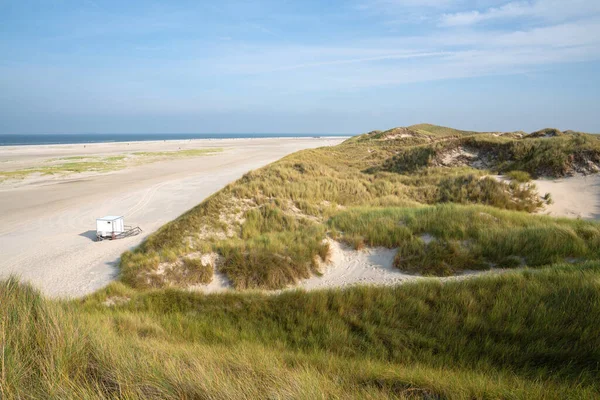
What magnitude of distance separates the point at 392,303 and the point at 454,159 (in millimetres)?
17866

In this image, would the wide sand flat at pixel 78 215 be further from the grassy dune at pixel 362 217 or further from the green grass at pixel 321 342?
the green grass at pixel 321 342

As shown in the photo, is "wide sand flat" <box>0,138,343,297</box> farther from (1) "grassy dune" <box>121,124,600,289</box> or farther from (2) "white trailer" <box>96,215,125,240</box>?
(1) "grassy dune" <box>121,124,600,289</box>

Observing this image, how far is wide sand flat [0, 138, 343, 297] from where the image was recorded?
9609mm

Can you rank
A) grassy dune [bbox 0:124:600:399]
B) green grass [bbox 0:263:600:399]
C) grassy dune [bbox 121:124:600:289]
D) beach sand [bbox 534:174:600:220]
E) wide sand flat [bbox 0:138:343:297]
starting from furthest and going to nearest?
beach sand [bbox 534:174:600:220]
wide sand flat [bbox 0:138:343:297]
grassy dune [bbox 121:124:600:289]
grassy dune [bbox 0:124:600:399]
green grass [bbox 0:263:600:399]

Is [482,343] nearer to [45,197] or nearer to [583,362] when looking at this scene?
[583,362]

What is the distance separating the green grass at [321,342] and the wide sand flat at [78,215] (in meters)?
3.13

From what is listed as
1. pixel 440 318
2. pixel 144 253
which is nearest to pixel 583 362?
pixel 440 318

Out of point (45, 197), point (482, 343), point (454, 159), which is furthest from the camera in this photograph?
point (454, 159)

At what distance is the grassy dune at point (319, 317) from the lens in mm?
2828

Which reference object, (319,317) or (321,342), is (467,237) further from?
(321,342)

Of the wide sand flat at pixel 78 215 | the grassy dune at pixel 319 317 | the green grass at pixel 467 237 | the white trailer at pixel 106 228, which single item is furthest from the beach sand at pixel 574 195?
the white trailer at pixel 106 228

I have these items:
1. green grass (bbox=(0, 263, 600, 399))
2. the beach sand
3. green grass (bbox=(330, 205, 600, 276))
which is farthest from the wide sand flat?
the beach sand

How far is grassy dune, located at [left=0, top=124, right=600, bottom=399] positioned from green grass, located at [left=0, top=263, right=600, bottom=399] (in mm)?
20

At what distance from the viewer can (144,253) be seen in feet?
33.3
